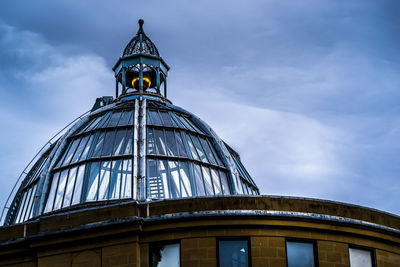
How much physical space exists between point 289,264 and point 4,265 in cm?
897

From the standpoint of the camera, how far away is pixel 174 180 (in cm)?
3294

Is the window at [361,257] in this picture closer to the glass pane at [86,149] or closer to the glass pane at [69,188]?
the glass pane at [69,188]

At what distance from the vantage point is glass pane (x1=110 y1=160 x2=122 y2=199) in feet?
105

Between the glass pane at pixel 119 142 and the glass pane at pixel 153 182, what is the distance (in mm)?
1392

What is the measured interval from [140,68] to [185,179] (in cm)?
1003

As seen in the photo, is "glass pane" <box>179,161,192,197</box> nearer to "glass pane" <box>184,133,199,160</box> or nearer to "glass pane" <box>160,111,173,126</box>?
"glass pane" <box>184,133,199,160</box>

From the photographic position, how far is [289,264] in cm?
2434

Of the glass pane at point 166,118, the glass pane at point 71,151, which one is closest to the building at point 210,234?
the glass pane at point 71,151

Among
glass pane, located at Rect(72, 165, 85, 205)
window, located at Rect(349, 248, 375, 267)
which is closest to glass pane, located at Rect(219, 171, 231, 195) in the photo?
glass pane, located at Rect(72, 165, 85, 205)

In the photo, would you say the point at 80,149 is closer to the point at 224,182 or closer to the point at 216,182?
the point at 216,182

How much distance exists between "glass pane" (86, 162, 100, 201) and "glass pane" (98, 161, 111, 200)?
163 millimetres

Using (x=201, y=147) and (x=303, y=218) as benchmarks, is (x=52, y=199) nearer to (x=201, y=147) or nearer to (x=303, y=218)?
(x=201, y=147)

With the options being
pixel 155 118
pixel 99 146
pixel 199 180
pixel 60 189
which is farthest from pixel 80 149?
pixel 199 180

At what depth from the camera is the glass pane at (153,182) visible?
105 ft
